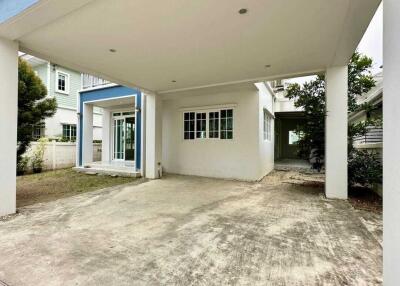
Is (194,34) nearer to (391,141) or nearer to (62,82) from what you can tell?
(391,141)

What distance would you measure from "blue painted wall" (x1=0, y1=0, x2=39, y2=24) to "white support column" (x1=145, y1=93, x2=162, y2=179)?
461 cm

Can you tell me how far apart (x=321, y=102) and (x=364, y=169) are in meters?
2.02

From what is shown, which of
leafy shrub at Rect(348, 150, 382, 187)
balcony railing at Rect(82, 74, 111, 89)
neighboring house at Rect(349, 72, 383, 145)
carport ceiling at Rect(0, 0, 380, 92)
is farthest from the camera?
balcony railing at Rect(82, 74, 111, 89)

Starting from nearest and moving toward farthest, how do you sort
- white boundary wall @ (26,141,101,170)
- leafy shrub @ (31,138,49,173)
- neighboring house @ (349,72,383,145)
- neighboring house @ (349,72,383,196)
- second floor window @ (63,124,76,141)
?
neighboring house @ (349,72,383,196)
neighboring house @ (349,72,383,145)
leafy shrub @ (31,138,49,173)
white boundary wall @ (26,141,101,170)
second floor window @ (63,124,76,141)

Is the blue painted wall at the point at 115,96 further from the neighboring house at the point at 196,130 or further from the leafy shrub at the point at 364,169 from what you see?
the leafy shrub at the point at 364,169

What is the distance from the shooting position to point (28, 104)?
18.6 feet

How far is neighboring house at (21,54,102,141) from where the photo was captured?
39.2 ft

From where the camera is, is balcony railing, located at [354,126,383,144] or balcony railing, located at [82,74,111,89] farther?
balcony railing, located at [82,74,111,89]

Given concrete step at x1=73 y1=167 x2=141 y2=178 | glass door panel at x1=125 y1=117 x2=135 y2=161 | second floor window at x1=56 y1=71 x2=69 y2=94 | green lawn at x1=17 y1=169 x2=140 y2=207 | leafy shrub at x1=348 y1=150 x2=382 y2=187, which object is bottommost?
green lawn at x1=17 y1=169 x2=140 y2=207

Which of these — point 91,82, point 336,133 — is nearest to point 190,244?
point 336,133

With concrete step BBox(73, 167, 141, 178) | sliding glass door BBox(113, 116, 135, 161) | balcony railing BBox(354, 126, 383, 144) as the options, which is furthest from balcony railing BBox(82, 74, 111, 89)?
balcony railing BBox(354, 126, 383, 144)

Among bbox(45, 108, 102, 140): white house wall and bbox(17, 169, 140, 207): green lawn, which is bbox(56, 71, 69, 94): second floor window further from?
bbox(17, 169, 140, 207): green lawn

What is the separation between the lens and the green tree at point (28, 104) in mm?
5352

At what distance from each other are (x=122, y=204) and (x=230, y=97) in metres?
5.24
